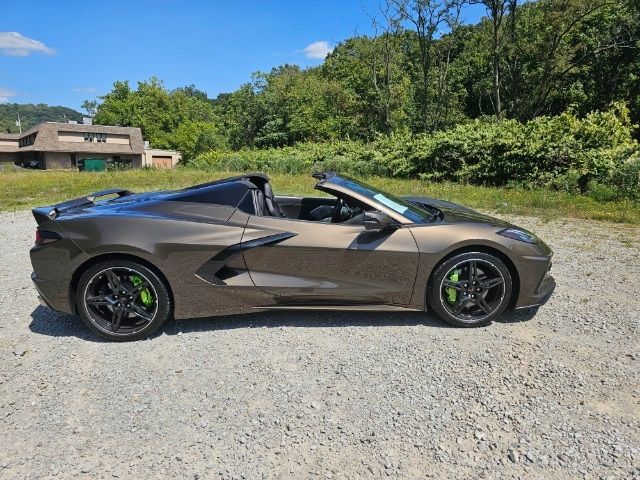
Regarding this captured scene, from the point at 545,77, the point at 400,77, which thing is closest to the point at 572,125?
the point at 545,77

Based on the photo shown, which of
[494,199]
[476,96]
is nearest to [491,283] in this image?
[494,199]

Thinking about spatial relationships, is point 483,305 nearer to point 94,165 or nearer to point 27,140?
point 94,165

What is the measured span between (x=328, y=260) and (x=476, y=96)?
46.4 metres

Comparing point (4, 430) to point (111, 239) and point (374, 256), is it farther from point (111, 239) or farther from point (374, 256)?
point (374, 256)

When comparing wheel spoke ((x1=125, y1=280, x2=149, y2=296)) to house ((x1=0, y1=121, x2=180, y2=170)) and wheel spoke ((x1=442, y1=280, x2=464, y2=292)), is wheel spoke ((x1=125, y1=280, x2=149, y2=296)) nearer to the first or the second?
wheel spoke ((x1=442, y1=280, x2=464, y2=292))

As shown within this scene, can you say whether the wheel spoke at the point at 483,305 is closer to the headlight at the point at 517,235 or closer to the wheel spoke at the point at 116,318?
the headlight at the point at 517,235

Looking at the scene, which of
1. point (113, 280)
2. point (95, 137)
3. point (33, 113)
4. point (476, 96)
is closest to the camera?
point (113, 280)

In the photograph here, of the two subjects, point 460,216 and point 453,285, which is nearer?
point 453,285

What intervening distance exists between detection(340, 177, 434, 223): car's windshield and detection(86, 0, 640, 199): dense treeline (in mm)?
8776

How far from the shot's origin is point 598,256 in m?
5.72

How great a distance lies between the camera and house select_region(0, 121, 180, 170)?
186 feet

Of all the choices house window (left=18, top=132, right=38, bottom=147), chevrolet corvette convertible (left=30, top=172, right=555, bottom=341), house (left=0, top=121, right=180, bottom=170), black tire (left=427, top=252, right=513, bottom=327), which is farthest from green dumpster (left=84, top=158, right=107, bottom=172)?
black tire (left=427, top=252, right=513, bottom=327)

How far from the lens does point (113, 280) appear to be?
3338 mm

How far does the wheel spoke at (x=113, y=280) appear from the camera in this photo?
3334mm
